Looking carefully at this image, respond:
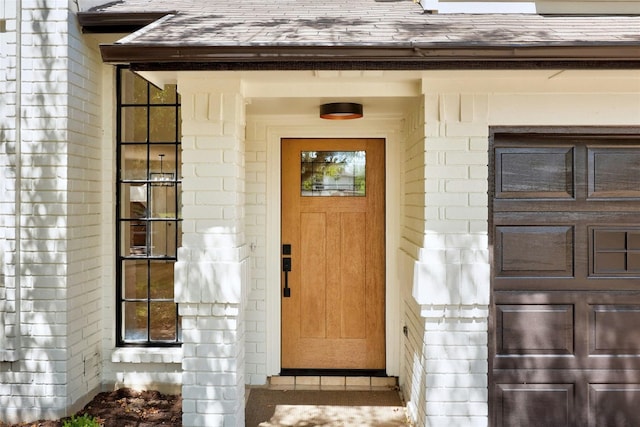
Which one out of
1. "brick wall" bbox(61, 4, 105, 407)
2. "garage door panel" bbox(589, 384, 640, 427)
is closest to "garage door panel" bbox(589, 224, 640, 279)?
"garage door panel" bbox(589, 384, 640, 427)

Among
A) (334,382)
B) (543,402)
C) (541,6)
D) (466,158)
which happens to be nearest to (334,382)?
(334,382)

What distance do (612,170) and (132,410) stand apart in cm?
403

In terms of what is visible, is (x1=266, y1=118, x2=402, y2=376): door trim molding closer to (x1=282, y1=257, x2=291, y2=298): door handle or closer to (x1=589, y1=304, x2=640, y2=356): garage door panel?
(x1=282, y1=257, x2=291, y2=298): door handle

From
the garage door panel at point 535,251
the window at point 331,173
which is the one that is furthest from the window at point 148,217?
the garage door panel at point 535,251

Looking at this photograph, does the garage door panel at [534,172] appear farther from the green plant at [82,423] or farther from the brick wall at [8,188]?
the brick wall at [8,188]

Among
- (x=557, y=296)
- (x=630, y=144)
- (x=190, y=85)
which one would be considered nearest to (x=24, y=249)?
(x=190, y=85)

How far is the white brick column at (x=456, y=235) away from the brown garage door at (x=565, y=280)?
0.14 m

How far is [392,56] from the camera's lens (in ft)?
9.52

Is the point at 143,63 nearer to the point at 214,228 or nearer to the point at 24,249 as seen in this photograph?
the point at 214,228

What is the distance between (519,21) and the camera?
3.53 m

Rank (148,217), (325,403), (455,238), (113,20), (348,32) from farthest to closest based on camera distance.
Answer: (148,217) < (325,403) < (113,20) < (455,238) < (348,32)

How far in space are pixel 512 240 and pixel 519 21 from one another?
1537mm

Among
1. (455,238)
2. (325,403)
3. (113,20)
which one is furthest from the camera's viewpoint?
(325,403)

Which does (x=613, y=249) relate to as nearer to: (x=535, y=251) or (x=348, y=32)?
(x=535, y=251)
